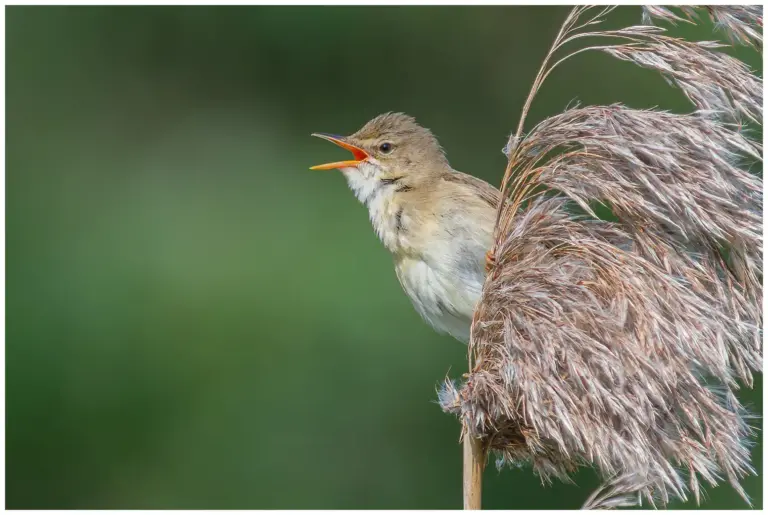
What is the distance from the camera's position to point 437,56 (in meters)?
7.11

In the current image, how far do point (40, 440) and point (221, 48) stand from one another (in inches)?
122

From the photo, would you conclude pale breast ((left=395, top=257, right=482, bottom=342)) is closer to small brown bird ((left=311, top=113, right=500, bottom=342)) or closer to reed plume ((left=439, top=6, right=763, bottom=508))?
small brown bird ((left=311, top=113, right=500, bottom=342))

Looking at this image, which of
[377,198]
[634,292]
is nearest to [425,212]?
[377,198]

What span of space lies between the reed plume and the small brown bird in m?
0.82

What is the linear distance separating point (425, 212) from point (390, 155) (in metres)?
0.31

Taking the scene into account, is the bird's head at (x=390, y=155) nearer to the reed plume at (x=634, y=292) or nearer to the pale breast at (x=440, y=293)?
the pale breast at (x=440, y=293)

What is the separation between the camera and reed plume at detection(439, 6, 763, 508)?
6.81 feet

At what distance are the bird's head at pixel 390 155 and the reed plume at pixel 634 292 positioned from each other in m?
1.09

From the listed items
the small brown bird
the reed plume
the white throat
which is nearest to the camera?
the reed plume

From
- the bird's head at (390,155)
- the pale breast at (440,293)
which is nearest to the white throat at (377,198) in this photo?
the bird's head at (390,155)

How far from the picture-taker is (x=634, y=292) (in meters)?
2.14

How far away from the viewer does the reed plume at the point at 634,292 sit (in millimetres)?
2076

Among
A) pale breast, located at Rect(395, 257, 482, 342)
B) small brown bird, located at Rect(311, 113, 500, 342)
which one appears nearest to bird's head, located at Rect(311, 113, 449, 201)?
small brown bird, located at Rect(311, 113, 500, 342)

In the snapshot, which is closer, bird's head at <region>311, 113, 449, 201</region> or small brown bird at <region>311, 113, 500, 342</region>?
small brown bird at <region>311, 113, 500, 342</region>
